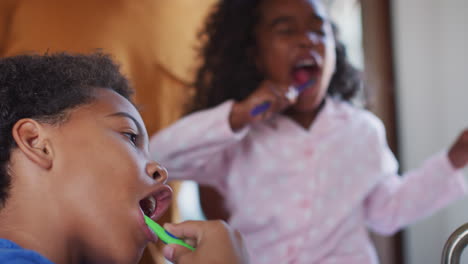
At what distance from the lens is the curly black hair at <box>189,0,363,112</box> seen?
99 centimetres

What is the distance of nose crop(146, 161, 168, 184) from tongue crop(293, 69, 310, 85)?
1.52 ft

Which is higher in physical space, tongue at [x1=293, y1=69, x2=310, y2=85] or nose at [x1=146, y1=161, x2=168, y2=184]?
nose at [x1=146, y1=161, x2=168, y2=184]

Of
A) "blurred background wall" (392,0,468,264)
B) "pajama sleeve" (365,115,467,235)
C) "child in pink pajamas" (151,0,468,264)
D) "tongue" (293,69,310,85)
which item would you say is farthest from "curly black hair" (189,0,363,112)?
"blurred background wall" (392,0,468,264)

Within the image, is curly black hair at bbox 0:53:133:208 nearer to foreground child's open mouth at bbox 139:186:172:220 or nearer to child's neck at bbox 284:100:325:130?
foreground child's open mouth at bbox 139:186:172:220

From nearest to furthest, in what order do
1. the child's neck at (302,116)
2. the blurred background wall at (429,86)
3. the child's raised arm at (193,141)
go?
1. the child's raised arm at (193,141)
2. the child's neck at (302,116)
3. the blurred background wall at (429,86)

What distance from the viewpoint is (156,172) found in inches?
18.9

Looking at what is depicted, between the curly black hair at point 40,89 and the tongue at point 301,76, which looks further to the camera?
the tongue at point 301,76

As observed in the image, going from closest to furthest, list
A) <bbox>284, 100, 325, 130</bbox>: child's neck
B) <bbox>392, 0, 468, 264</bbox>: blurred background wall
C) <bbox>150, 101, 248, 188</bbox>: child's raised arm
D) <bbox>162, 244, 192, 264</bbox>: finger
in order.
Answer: <bbox>162, 244, 192, 264</bbox>: finger, <bbox>150, 101, 248, 188</bbox>: child's raised arm, <bbox>284, 100, 325, 130</bbox>: child's neck, <bbox>392, 0, 468, 264</bbox>: blurred background wall

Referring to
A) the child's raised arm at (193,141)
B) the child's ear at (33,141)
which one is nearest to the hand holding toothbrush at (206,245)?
the child's ear at (33,141)

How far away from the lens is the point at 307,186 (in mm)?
884

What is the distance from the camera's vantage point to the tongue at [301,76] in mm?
898

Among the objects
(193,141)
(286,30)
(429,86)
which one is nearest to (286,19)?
(286,30)

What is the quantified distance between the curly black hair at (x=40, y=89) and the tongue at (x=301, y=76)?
436 millimetres

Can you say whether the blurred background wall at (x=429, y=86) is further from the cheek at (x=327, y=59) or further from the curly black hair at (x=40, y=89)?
the curly black hair at (x=40, y=89)
